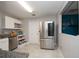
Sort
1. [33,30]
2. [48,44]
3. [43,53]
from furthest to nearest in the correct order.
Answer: [33,30] < [48,44] < [43,53]

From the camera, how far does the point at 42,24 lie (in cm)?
661

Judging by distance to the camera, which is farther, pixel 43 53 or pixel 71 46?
pixel 43 53

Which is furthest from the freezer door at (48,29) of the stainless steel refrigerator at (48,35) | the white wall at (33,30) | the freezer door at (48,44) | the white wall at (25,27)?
the white wall at (25,27)

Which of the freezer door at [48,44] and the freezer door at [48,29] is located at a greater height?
the freezer door at [48,29]

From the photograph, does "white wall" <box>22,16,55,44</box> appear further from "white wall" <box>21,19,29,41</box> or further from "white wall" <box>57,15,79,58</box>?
"white wall" <box>57,15,79,58</box>

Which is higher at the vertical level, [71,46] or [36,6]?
[36,6]

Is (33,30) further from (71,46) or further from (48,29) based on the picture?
(71,46)

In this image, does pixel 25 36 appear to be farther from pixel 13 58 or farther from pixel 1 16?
pixel 13 58

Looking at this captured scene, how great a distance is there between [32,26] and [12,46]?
3.34m

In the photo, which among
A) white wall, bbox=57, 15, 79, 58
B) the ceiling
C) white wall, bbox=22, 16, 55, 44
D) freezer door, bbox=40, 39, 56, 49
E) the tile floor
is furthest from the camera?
white wall, bbox=22, 16, 55, 44

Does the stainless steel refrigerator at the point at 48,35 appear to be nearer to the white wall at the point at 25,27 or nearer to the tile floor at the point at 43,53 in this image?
the tile floor at the point at 43,53

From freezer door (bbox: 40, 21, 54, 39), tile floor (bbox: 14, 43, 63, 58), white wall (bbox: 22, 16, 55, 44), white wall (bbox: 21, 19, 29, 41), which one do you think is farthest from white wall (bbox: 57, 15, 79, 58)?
white wall (bbox: 21, 19, 29, 41)

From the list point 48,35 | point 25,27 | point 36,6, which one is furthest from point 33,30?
point 36,6

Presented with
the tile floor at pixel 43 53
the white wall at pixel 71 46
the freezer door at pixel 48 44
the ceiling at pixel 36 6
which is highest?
the ceiling at pixel 36 6
